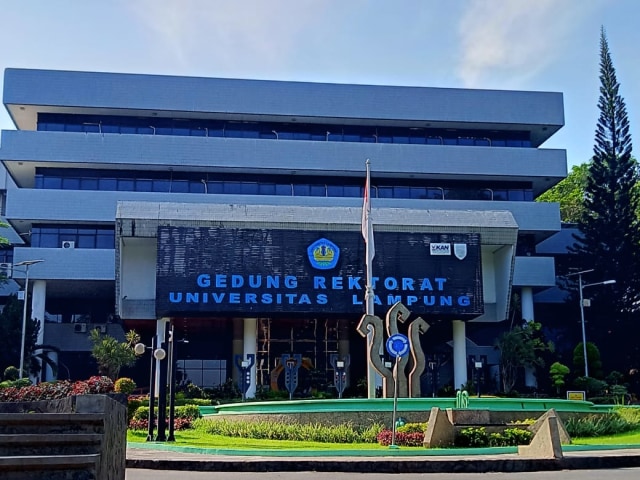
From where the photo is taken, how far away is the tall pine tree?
166 ft

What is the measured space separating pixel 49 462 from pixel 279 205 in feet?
136

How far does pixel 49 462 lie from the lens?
16.8 ft

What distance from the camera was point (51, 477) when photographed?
5180 mm

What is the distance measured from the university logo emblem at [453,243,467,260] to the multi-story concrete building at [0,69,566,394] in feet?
0.35

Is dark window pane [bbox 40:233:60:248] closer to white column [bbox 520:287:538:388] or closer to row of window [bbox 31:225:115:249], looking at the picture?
row of window [bbox 31:225:115:249]

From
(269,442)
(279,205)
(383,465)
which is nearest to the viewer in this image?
(383,465)

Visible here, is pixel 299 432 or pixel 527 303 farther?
pixel 527 303

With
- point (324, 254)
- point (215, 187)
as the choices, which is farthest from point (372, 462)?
point (215, 187)

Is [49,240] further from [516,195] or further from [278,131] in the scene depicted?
[516,195]

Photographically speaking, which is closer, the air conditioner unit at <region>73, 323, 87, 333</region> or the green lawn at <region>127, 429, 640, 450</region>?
the green lawn at <region>127, 429, 640, 450</region>

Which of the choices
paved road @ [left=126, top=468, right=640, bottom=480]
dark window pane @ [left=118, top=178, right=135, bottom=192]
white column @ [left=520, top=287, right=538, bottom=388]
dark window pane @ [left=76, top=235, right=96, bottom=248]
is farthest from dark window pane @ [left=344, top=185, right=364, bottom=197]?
paved road @ [left=126, top=468, right=640, bottom=480]

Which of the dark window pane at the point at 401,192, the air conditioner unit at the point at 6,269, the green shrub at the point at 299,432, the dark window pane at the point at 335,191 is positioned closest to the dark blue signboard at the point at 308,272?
the dark window pane at the point at 335,191

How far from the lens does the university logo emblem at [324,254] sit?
131ft

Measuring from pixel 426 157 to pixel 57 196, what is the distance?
70.3 feet
